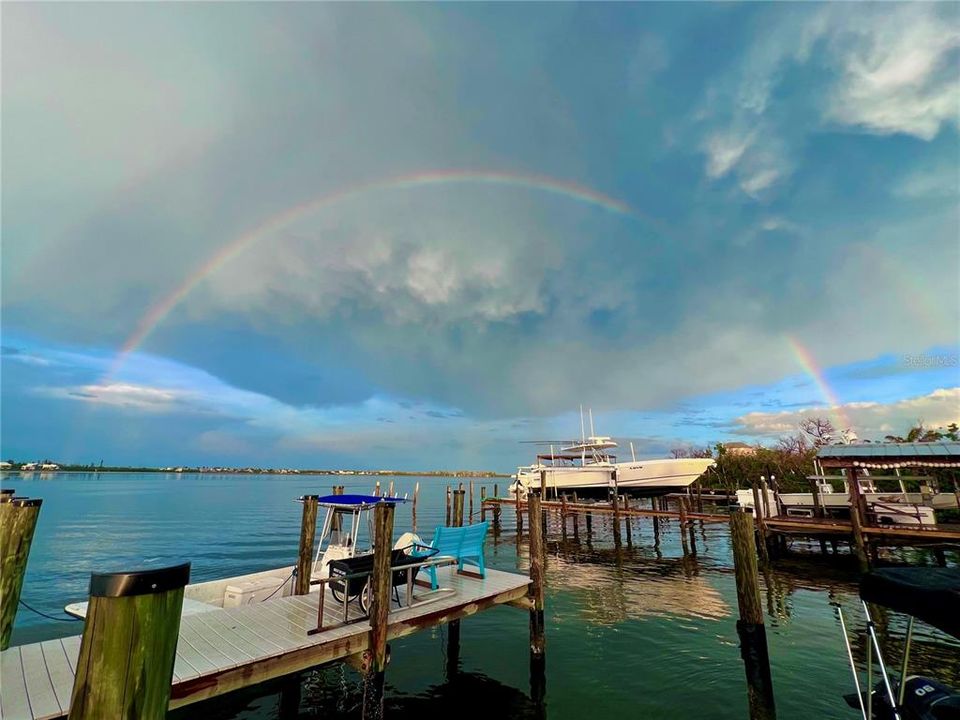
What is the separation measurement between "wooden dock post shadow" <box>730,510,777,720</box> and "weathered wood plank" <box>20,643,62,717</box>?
10677 mm

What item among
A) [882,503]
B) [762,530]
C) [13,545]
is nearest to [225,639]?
[13,545]

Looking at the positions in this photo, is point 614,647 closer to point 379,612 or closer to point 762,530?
point 379,612

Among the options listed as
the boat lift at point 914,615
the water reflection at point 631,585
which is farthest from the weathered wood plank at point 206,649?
the water reflection at point 631,585

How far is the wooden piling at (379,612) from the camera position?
7.01 metres

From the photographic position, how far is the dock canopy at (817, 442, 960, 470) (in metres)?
16.6

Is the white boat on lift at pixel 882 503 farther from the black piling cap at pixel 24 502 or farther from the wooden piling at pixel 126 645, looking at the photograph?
the black piling cap at pixel 24 502

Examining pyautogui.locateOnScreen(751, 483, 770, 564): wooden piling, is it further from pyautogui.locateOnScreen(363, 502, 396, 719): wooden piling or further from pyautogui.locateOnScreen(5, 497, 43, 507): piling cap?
pyautogui.locateOnScreen(5, 497, 43, 507): piling cap

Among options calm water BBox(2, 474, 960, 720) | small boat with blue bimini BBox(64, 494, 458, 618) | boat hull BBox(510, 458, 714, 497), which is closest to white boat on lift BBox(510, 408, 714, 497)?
boat hull BBox(510, 458, 714, 497)

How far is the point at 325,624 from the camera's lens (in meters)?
7.30

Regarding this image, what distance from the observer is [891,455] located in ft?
57.6

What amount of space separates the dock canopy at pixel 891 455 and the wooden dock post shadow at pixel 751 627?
11.9 m

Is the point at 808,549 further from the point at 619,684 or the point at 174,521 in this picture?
the point at 174,521

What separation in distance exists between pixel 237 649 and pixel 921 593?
332 inches

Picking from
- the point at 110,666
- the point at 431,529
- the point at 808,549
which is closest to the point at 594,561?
the point at 808,549
